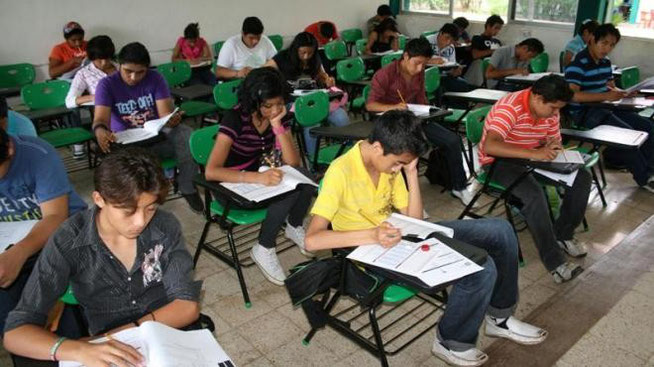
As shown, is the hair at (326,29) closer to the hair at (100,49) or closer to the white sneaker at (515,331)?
the hair at (100,49)

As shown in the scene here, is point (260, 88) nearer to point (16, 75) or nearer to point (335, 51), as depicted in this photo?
point (16, 75)

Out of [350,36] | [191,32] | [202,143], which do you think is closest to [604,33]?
[202,143]

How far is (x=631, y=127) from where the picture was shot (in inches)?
171

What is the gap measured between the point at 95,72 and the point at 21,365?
332 centimetres

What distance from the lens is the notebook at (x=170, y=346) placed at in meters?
1.25

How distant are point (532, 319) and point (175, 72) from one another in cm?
407

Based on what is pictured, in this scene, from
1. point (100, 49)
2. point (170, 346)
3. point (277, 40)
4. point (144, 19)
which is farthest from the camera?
point (277, 40)

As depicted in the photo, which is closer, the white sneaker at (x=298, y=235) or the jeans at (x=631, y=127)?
the white sneaker at (x=298, y=235)

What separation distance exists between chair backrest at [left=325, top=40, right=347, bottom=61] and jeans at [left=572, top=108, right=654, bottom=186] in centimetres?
323

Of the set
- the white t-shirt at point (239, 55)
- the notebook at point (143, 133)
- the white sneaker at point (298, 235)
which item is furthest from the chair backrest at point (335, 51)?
the white sneaker at point (298, 235)

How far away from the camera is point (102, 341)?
1314 millimetres

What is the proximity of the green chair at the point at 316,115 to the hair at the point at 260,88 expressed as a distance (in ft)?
3.13

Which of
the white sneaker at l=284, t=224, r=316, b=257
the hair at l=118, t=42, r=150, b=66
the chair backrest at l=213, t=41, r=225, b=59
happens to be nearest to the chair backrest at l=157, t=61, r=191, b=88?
the chair backrest at l=213, t=41, r=225, b=59

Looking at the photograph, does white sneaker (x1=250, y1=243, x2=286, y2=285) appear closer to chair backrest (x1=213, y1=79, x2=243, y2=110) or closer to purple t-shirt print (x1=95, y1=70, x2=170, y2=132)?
purple t-shirt print (x1=95, y1=70, x2=170, y2=132)
